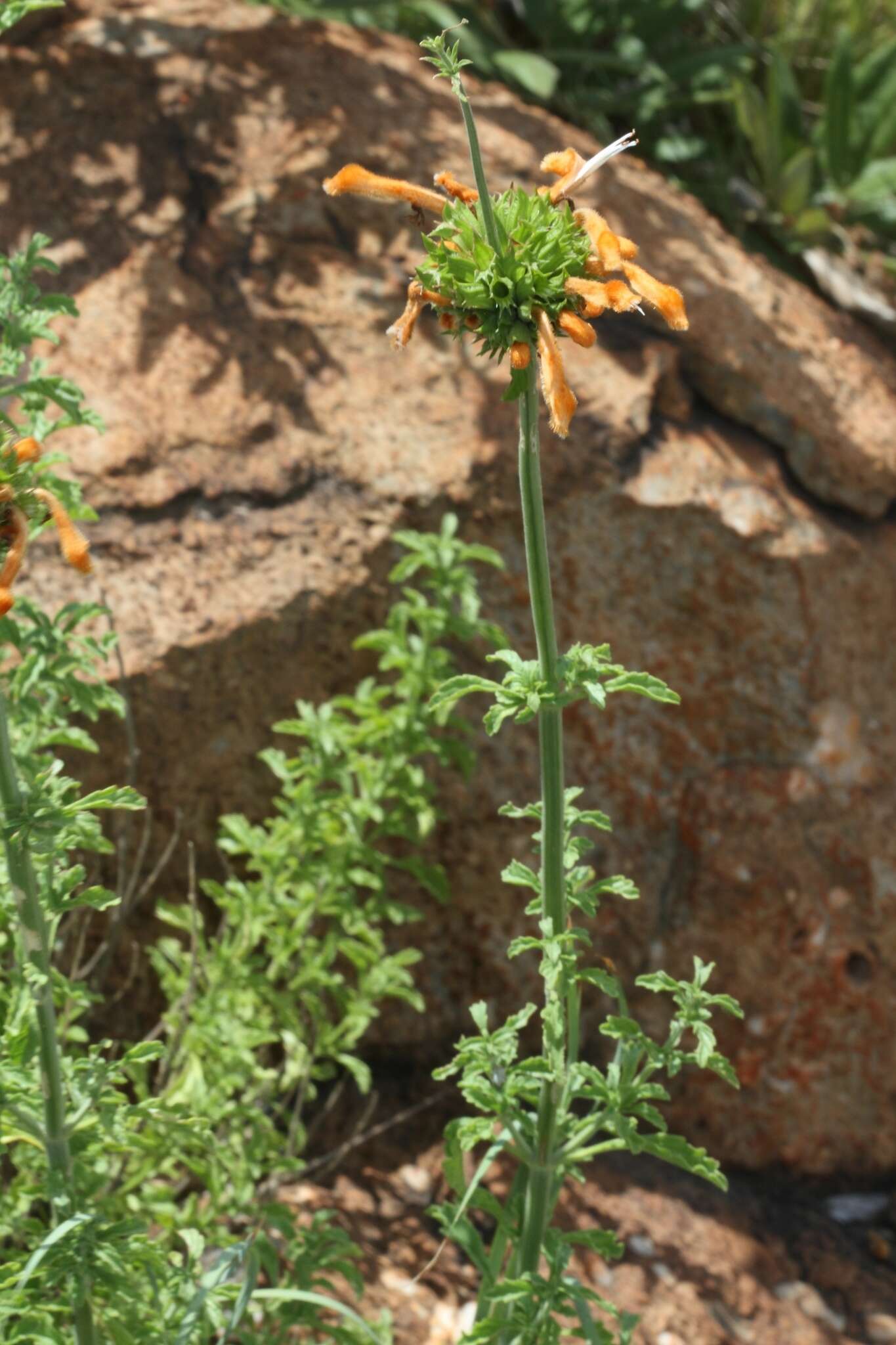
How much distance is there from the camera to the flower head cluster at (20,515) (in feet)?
5.09

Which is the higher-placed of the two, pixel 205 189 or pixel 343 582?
pixel 205 189

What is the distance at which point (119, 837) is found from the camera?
2957mm

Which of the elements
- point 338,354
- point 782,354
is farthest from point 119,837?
point 782,354

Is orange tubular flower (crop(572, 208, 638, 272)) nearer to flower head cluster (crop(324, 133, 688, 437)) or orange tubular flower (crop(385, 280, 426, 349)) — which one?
flower head cluster (crop(324, 133, 688, 437))

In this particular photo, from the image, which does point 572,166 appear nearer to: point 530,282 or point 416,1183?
point 530,282

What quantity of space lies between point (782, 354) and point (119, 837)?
7.13 feet

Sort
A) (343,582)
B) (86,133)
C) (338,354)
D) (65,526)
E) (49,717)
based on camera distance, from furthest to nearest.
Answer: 1. (86,133)
2. (338,354)
3. (343,582)
4. (49,717)
5. (65,526)

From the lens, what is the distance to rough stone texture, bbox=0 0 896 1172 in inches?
126

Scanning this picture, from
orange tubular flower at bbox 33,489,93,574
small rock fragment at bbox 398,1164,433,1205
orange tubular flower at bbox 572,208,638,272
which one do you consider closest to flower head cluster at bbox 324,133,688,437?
orange tubular flower at bbox 572,208,638,272

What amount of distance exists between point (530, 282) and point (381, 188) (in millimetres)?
271

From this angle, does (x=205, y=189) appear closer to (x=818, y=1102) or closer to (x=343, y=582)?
(x=343, y=582)

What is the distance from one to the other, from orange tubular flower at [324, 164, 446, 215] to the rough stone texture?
1515mm

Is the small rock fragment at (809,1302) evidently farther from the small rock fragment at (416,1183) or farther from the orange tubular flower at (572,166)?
the orange tubular flower at (572,166)

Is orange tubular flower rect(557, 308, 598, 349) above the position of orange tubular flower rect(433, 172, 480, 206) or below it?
below
